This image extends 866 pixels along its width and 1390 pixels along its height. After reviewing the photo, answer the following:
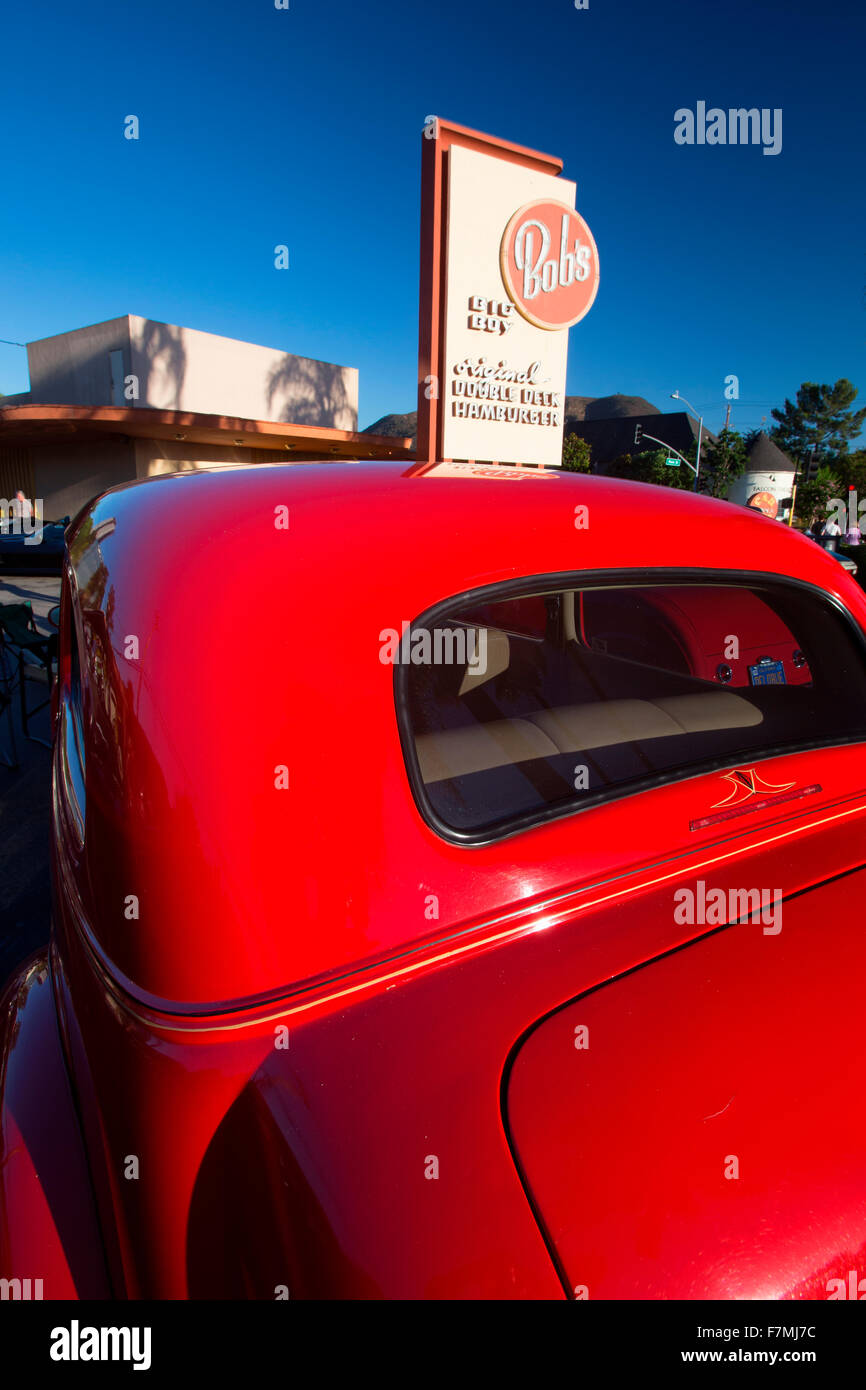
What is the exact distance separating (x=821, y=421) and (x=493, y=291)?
78713 mm

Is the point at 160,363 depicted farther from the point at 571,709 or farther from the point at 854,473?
the point at 854,473

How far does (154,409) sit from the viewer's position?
16.3 meters

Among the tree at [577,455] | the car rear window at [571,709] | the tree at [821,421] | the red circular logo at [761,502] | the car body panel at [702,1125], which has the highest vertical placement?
the tree at [821,421]

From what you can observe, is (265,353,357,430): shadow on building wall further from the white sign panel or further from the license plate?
the license plate

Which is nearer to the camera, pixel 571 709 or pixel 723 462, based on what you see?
pixel 571 709

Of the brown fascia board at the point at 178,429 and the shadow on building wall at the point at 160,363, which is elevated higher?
the shadow on building wall at the point at 160,363

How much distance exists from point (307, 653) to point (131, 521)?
20.6 inches

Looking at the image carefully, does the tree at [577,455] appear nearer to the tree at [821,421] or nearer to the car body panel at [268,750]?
the tree at [821,421]

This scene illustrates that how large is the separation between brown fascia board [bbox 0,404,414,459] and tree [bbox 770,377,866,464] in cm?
6851

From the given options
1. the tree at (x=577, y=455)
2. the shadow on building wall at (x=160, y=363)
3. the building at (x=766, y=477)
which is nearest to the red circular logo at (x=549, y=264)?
the shadow on building wall at (x=160, y=363)

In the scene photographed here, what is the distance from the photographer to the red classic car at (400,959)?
2.50 ft

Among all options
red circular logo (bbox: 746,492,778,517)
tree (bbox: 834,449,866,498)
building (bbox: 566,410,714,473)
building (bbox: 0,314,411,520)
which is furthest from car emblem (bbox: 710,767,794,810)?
building (bbox: 566,410,714,473)

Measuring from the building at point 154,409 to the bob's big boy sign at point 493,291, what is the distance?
8.19 meters

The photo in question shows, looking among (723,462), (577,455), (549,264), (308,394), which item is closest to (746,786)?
(549,264)
